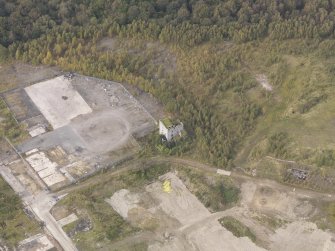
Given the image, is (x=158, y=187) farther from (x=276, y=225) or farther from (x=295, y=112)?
(x=295, y=112)

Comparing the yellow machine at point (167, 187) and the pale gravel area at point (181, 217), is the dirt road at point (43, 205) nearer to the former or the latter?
the pale gravel area at point (181, 217)

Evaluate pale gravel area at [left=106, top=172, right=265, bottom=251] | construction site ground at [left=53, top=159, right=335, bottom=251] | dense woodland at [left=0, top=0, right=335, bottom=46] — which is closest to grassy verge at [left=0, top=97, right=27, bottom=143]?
construction site ground at [left=53, top=159, right=335, bottom=251]

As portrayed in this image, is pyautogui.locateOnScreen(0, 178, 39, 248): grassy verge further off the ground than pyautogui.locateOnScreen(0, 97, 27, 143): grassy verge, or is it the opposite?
pyautogui.locateOnScreen(0, 97, 27, 143): grassy verge

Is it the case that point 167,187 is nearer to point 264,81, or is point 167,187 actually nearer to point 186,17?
point 264,81

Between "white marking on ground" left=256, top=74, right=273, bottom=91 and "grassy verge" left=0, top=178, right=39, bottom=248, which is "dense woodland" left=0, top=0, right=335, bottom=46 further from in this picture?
"grassy verge" left=0, top=178, right=39, bottom=248

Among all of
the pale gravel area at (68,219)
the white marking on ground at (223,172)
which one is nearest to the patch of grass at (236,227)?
the white marking on ground at (223,172)

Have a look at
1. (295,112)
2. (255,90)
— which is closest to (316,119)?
(295,112)

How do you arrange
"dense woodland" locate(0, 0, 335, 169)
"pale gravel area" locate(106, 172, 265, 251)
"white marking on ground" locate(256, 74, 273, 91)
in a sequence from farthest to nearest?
"white marking on ground" locate(256, 74, 273, 91), "dense woodland" locate(0, 0, 335, 169), "pale gravel area" locate(106, 172, 265, 251)

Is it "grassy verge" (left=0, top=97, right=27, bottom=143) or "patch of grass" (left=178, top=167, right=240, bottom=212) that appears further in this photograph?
"grassy verge" (left=0, top=97, right=27, bottom=143)
